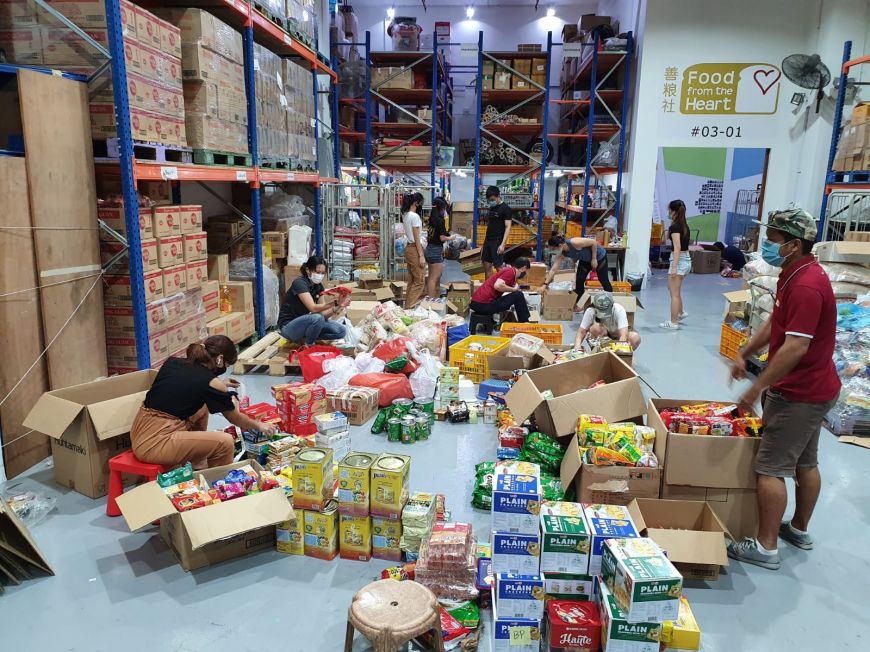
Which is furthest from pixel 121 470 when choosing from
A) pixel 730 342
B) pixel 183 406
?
pixel 730 342

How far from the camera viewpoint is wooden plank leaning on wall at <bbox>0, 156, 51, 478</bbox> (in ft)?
13.1

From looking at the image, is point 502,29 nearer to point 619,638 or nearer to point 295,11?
point 295,11

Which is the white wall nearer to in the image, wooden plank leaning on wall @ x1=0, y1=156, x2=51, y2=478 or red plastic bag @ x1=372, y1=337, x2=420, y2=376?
red plastic bag @ x1=372, y1=337, x2=420, y2=376

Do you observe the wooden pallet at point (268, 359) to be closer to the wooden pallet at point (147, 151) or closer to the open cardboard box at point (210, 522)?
the wooden pallet at point (147, 151)

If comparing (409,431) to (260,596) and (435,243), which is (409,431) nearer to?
(260,596)

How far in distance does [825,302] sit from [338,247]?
803cm

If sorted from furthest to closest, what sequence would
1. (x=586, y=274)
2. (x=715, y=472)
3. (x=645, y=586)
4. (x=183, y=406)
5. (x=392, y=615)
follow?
1. (x=586, y=274)
2. (x=183, y=406)
3. (x=715, y=472)
4. (x=392, y=615)
5. (x=645, y=586)

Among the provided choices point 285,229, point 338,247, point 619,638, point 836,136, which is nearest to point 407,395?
point 619,638

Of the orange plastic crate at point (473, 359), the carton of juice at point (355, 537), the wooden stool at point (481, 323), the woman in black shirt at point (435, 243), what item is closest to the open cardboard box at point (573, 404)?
the carton of juice at point (355, 537)

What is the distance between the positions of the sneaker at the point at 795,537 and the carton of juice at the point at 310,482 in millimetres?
2697

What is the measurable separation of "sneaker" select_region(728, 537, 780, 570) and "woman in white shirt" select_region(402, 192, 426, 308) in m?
6.36

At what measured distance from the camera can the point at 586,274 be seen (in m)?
9.68

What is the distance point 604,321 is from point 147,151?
4502 mm

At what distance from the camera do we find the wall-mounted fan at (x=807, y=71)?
10.1 metres
